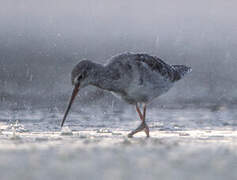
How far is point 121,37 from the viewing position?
1906cm

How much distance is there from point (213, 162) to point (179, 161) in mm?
255

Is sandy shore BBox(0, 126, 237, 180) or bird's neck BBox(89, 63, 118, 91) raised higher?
bird's neck BBox(89, 63, 118, 91)

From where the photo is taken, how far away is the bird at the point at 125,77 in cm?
760

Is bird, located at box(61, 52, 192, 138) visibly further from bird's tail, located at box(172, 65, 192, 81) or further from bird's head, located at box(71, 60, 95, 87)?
bird's tail, located at box(172, 65, 192, 81)

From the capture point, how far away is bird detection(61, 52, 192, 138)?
7.60 metres

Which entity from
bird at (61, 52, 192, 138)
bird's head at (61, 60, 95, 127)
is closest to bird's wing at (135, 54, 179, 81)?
bird at (61, 52, 192, 138)

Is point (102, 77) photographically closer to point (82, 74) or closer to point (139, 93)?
point (82, 74)

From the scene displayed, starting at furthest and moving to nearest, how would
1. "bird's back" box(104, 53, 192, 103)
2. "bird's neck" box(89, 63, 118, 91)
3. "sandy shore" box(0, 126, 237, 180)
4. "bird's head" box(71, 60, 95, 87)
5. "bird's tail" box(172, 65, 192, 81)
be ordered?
"bird's tail" box(172, 65, 192, 81) → "bird's back" box(104, 53, 192, 103) → "bird's neck" box(89, 63, 118, 91) → "bird's head" box(71, 60, 95, 87) → "sandy shore" box(0, 126, 237, 180)

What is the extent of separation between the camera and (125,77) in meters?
7.79

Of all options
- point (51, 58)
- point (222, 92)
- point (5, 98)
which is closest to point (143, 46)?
point (51, 58)

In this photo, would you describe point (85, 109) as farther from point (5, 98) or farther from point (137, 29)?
point (137, 29)

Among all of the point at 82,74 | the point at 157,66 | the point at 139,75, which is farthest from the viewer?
the point at 157,66

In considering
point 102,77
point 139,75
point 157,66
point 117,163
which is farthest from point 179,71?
point 117,163

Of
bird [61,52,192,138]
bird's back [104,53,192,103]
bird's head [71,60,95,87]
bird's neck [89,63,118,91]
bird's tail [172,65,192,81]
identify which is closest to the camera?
bird's head [71,60,95,87]
